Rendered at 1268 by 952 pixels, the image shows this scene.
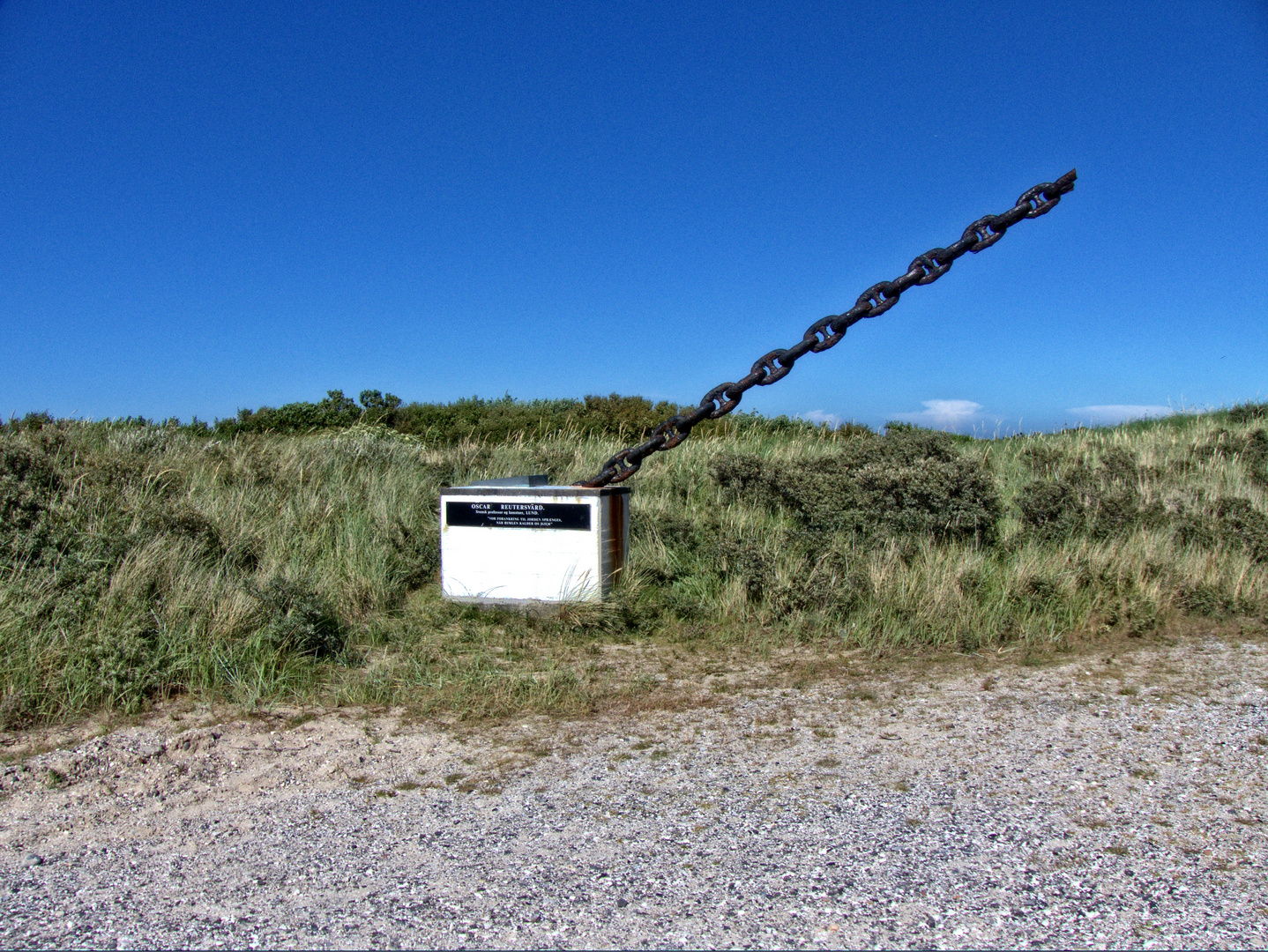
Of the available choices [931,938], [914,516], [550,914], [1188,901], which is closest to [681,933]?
[550,914]

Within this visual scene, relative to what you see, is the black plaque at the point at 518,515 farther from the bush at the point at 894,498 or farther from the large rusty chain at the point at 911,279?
the bush at the point at 894,498

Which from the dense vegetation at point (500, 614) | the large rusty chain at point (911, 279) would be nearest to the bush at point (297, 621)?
the dense vegetation at point (500, 614)

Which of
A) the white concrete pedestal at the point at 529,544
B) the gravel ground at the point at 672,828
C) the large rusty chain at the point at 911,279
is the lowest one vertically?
A: the gravel ground at the point at 672,828

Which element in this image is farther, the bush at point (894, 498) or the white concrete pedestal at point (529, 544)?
the bush at point (894, 498)

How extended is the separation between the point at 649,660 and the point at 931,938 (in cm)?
319

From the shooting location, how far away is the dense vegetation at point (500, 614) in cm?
482

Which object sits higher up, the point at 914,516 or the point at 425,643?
the point at 914,516

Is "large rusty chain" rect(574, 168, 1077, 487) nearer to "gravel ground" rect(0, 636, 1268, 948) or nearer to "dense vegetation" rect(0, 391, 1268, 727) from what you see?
"dense vegetation" rect(0, 391, 1268, 727)

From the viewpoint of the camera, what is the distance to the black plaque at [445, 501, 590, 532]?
19.9 ft

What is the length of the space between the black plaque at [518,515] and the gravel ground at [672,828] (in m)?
1.85

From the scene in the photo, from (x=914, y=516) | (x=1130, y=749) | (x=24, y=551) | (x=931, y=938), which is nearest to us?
(x=931, y=938)

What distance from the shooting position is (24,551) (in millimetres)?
5793

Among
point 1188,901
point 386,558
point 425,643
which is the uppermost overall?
point 386,558

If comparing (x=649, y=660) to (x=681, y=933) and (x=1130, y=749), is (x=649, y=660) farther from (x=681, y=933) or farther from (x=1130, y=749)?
(x=681, y=933)
